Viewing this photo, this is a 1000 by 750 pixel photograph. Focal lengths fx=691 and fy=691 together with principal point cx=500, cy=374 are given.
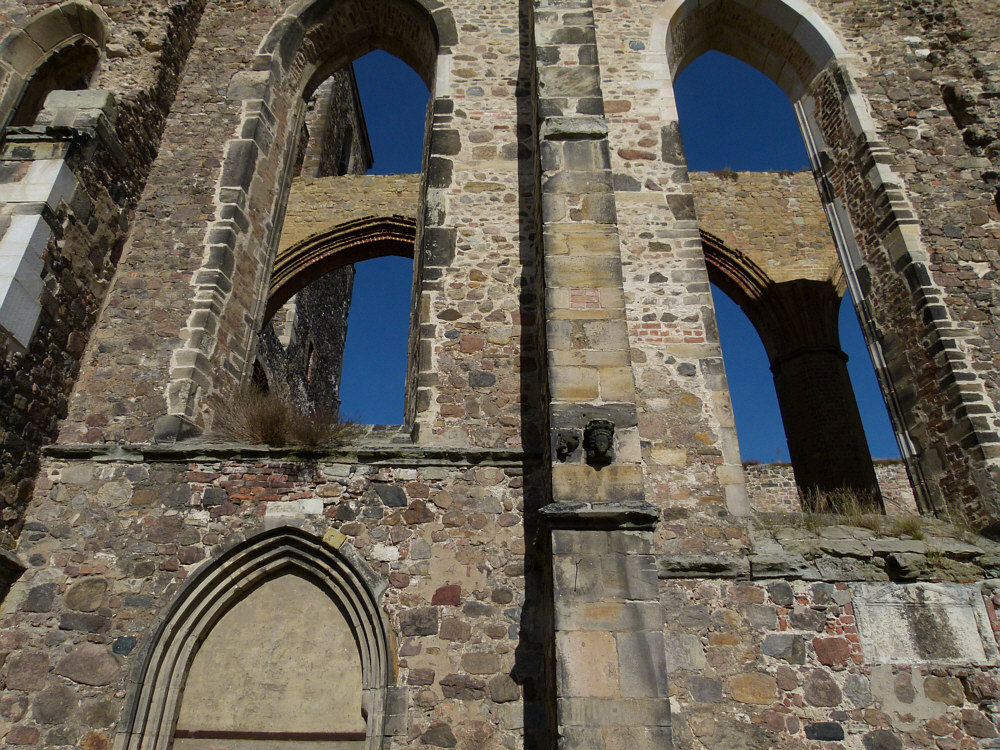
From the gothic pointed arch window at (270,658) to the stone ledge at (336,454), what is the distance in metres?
0.57

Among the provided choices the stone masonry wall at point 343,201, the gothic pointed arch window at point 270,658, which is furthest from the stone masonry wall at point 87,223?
the stone masonry wall at point 343,201

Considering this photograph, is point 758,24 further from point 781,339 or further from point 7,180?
point 7,180

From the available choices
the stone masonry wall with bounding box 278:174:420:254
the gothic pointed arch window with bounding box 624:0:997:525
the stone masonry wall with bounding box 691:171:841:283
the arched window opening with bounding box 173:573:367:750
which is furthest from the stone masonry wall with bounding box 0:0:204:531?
the stone masonry wall with bounding box 691:171:841:283

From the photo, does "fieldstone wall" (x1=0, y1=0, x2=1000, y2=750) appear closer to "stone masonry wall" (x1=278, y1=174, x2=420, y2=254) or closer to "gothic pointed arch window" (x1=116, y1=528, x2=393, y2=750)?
"gothic pointed arch window" (x1=116, y1=528, x2=393, y2=750)

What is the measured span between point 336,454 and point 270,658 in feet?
4.50

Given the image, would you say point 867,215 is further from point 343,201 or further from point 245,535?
point 343,201

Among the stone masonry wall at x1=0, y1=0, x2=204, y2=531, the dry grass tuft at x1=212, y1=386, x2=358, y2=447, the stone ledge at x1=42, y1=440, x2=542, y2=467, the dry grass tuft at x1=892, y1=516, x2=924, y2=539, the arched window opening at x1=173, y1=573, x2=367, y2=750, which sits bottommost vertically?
the arched window opening at x1=173, y1=573, x2=367, y2=750

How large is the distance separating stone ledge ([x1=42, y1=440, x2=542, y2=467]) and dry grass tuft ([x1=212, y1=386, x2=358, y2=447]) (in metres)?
0.07

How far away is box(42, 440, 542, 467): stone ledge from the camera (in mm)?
4879

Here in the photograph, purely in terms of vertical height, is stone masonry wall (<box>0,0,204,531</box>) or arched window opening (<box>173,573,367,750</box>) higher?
stone masonry wall (<box>0,0,204,531</box>)

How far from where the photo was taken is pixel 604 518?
363 cm

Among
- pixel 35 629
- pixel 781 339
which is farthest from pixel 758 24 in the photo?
pixel 35 629

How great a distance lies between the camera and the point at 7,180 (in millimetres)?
5168

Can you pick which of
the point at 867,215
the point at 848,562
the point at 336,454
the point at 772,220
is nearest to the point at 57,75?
the point at 336,454
